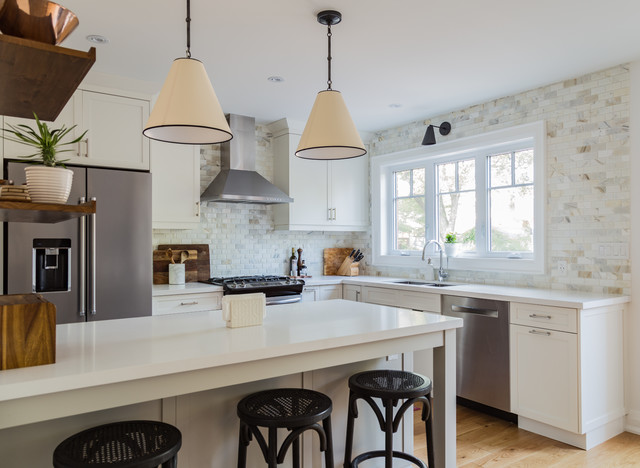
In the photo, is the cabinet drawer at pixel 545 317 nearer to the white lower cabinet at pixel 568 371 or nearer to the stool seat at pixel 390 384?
the white lower cabinet at pixel 568 371

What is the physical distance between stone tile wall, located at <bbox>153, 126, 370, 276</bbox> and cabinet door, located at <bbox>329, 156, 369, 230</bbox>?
0.40 meters

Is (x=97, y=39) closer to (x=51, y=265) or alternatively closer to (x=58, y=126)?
(x=58, y=126)

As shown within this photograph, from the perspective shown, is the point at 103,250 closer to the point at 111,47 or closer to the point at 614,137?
the point at 111,47

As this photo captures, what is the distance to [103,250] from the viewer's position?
3.25 metres

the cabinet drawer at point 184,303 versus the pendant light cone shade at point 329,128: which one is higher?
the pendant light cone shade at point 329,128

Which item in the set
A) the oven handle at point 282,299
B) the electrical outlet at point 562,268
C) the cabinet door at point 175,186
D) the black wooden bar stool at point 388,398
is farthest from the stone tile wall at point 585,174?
the cabinet door at point 175,186

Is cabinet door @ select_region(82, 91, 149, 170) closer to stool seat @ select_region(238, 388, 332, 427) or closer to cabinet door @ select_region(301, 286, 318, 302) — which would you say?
cabinet door @ select_region(301, 286, 318, 302)

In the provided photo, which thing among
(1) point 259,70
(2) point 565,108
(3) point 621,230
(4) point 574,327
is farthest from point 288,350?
(2) point 565,108

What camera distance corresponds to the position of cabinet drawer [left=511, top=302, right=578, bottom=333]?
298cm

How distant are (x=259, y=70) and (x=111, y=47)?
982mm

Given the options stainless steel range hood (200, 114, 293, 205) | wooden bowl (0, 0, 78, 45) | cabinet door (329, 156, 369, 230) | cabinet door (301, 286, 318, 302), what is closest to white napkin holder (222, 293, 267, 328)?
wooden bowl (0, 0, 78, 45)

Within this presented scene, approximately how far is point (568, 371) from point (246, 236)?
312 cm

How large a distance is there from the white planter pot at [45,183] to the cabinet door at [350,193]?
376 cm

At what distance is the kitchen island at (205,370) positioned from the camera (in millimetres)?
1339
